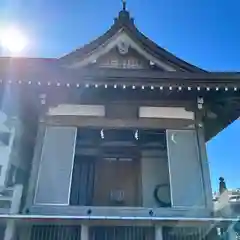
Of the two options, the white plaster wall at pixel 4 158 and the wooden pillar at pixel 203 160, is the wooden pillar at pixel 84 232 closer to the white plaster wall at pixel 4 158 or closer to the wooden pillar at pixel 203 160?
the white plaster wall at pixel 4 158

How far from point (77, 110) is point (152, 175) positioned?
8.68 ft

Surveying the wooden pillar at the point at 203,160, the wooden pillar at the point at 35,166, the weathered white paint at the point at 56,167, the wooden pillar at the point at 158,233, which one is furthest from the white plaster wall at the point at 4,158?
the wooden pillar at the point at 203,160

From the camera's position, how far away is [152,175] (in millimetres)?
8062

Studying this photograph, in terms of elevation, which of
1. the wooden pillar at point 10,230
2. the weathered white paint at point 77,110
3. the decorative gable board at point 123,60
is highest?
the decorative gable board at point 123,60

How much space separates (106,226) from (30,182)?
189cm

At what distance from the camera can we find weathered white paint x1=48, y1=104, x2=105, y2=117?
7352 millimetres

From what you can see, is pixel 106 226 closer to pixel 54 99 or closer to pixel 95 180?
pixel 95 180

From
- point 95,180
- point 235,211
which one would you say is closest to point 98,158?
point 95,180

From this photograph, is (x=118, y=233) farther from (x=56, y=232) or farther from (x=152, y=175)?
(x=152, y=175)

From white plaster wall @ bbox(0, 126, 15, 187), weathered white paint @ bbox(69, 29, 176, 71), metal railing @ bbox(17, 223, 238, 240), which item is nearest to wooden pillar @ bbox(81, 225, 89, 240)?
metal railing @ bbox(17, 223, 238, 240)

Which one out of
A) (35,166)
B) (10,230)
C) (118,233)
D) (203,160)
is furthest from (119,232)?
(203,160)

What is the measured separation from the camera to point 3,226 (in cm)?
613

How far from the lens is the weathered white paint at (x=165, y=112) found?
7.41m

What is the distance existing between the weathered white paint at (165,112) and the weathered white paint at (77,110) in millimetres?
1014
